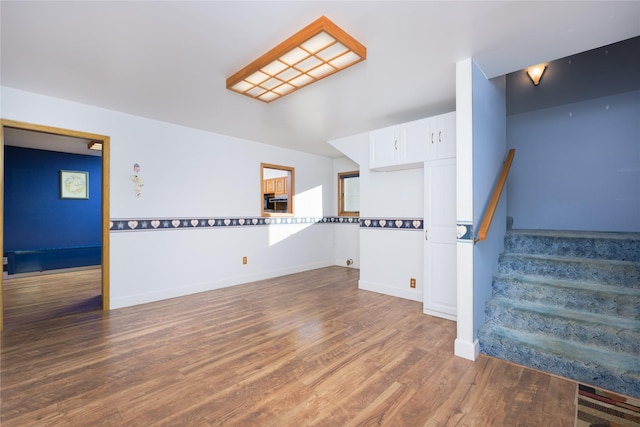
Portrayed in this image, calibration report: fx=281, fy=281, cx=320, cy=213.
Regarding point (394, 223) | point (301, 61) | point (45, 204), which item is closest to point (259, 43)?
point (301, 61)

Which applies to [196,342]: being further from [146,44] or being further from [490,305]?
[490,305]

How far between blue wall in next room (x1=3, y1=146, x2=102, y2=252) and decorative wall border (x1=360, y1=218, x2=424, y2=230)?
6.14 m

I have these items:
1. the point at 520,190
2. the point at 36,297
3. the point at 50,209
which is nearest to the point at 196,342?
the point at 36,297

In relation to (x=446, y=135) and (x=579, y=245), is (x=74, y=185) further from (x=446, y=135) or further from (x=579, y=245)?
(x=579, y=245)

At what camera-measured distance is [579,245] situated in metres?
2.70

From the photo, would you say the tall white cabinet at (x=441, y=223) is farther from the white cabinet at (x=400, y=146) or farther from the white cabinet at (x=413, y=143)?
the white cabinet at (x=400, y=146)

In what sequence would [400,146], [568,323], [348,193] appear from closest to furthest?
[568,323] < [400,146] < [348,193]

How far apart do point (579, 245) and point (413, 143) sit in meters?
1.93

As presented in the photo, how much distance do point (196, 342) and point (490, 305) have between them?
8.90 ft

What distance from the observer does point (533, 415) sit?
64.4 inches

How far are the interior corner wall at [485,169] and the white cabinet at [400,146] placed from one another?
2.36ft

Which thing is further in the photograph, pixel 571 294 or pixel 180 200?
pixel 180 200

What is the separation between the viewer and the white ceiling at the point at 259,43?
1760 millimetres

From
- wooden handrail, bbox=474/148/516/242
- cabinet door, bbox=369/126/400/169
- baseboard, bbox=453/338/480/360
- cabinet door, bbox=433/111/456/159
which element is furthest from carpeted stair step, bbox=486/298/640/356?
cabinet door, bbox=369/126/400/169
